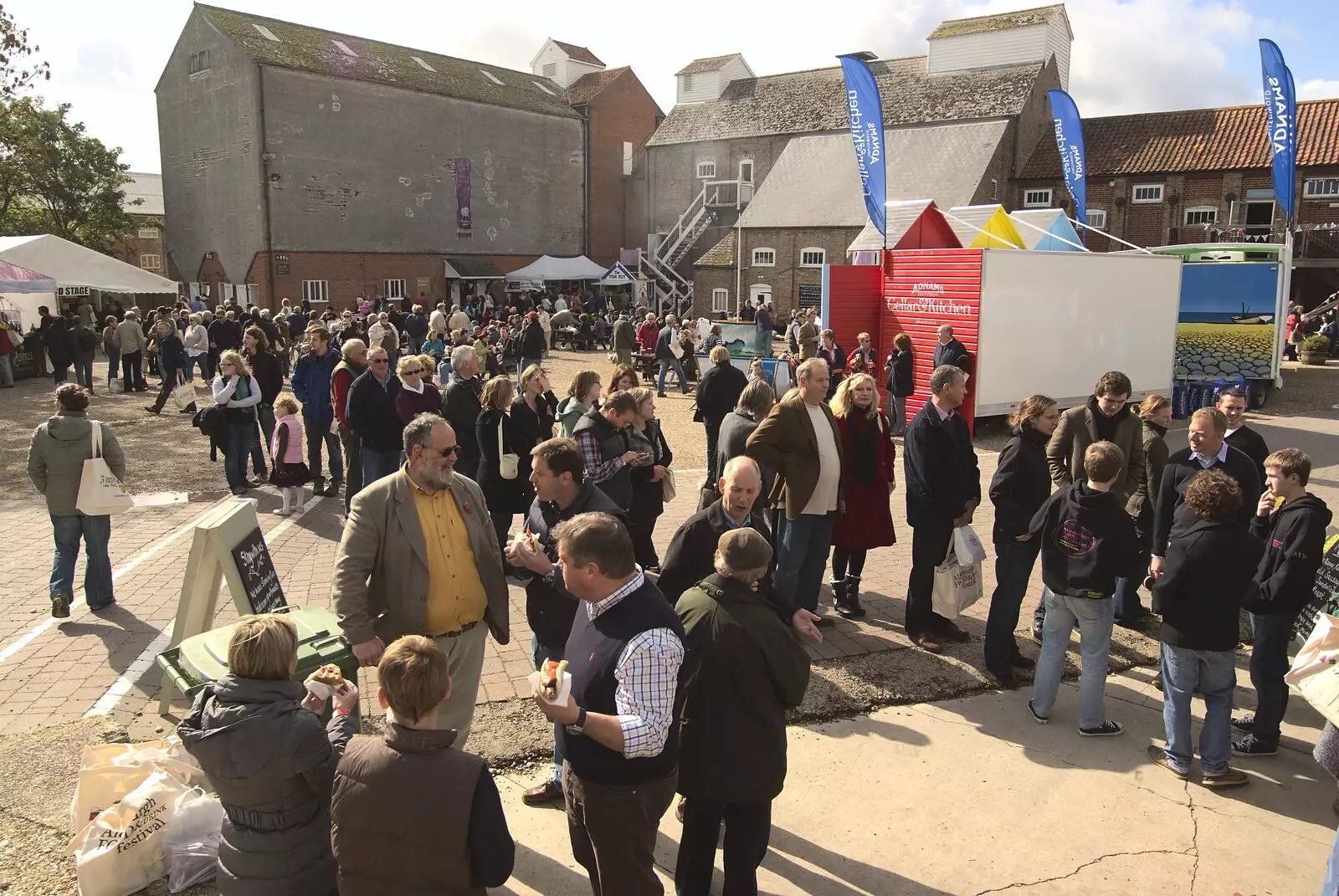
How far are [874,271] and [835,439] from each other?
396 inches

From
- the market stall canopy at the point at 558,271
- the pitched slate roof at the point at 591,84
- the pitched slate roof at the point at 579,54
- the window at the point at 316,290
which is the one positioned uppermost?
the pitched slate roof at the point at 579,54

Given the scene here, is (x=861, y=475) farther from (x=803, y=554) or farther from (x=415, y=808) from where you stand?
(x=415, y=808)

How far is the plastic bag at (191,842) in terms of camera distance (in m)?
3.67

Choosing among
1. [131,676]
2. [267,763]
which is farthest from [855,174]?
[267,763]

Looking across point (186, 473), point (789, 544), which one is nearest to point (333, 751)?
point (789, 544)

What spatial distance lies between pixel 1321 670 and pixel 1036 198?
112ft

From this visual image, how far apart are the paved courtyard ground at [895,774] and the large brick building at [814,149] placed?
2817 cm

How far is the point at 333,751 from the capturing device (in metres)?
3.03

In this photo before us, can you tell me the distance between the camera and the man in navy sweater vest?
2.79m

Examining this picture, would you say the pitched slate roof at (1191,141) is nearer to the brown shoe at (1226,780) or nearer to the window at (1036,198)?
the window at (1036,198)

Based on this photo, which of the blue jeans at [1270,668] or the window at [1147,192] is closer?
the blue jeans at [1270,668]

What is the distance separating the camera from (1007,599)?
5.71 meters

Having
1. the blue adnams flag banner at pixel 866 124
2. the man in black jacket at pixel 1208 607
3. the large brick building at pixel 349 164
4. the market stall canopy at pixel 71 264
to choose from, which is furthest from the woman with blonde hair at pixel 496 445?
the large brick building at pixel 349 164

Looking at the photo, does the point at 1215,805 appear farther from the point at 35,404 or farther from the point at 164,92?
the point at 164,92
